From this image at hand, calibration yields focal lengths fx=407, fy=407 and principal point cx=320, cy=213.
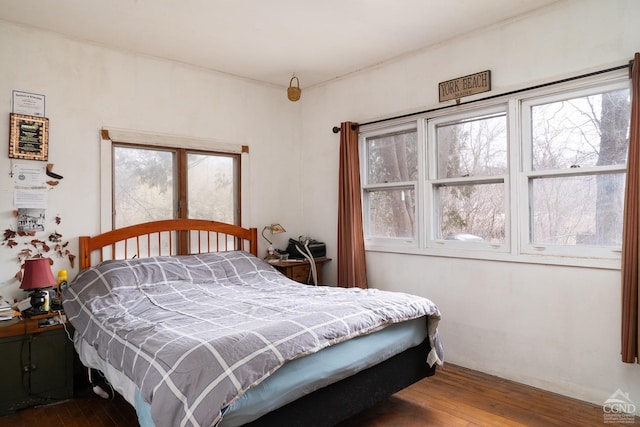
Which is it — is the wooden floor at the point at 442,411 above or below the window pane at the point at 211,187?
below

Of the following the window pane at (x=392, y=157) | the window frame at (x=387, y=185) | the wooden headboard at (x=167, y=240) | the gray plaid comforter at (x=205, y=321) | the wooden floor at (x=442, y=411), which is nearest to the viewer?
the gray plaid comforter at (x=205, y=321)

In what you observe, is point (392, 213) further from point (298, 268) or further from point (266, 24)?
point (266, 24)

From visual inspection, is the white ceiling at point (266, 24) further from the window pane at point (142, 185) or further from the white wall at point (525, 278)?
the window pane at point (142, 185)

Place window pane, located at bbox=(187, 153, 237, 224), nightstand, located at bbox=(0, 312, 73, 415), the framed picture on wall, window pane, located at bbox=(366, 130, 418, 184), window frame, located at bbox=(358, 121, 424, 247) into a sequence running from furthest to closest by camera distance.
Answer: window pane, located at bbox=(187, 153, 237, 224), window pane, located at bbox=(366, 130, 418, 184), window frame, located at bbox=(358, 121, 424, 247), the framed picture on wall, nightstand, located at bbox=(0, 312, 73, 415)

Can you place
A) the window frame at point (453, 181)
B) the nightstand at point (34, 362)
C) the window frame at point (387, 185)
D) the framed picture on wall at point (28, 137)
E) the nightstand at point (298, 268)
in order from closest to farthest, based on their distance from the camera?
the nightstand at point (34, 362) → the framed picture on wall at point (28, 137) → the window frame at point (453, 181) → the window frame at point (387, 185) → the nightstand at point (298, 268)

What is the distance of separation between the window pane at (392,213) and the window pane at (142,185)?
1.88 metres

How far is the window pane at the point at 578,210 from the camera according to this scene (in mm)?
2570

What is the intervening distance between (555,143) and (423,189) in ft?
3.39

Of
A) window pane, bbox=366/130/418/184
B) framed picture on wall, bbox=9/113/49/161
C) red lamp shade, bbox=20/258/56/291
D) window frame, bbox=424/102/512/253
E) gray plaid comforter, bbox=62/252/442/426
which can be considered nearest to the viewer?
gray plaid comforter, bbox=62/252/442/426

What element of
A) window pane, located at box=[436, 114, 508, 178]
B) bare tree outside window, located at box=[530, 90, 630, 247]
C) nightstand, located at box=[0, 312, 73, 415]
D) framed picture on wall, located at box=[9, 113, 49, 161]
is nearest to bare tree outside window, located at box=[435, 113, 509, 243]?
window pane, located at box=[436, 114, 508, 178]

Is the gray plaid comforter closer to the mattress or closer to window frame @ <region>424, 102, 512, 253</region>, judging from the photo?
the mattress

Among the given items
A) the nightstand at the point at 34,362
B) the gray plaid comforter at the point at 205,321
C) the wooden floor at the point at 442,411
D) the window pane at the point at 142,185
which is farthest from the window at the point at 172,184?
the wooden floor at the point at 442,411

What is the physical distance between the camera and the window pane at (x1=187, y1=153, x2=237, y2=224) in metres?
3.79

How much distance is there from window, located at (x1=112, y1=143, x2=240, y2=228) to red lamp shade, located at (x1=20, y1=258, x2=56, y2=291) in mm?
729
